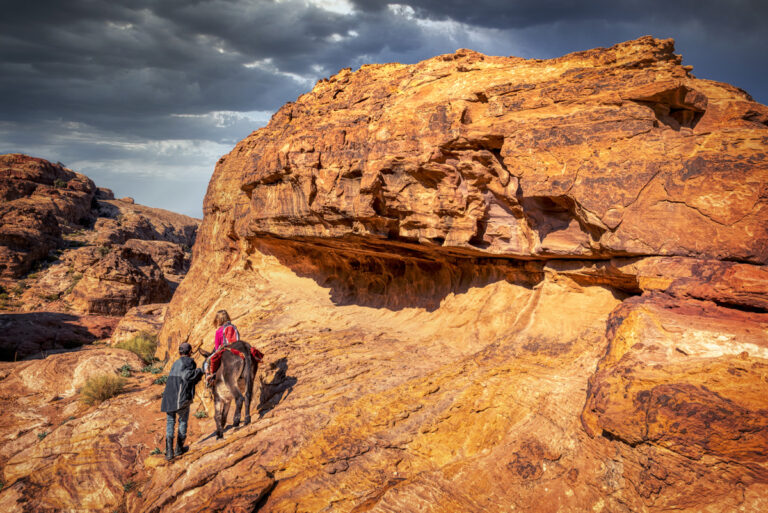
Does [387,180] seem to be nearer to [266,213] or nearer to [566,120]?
[566,120]

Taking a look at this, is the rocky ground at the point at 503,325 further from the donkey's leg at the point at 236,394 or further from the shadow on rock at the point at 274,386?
the donkey's leg at the point at 236,394

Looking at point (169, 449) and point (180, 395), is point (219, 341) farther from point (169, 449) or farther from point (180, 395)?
point (169, 449)

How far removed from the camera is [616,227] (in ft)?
17.1

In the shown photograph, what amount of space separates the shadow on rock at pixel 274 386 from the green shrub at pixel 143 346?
7475 millimetres

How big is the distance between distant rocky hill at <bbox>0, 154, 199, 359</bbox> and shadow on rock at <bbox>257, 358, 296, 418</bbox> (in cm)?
1284

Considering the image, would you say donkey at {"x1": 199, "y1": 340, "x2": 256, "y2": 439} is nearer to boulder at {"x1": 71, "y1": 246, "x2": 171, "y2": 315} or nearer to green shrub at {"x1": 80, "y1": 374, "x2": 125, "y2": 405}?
green shrub at {"x1": 80, "y1": 374, "x2": 125, "y2": 405}

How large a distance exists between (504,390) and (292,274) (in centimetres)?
737

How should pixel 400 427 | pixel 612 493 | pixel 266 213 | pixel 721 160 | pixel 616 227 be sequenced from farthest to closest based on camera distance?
pixel 266 213 → pixel 400 427 → pixel 616 227 → pixel 721 160 → pixel 612 493

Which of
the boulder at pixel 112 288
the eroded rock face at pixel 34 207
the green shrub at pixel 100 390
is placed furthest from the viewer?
the eroded rock face at pixel 34 207

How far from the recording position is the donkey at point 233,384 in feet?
20.4

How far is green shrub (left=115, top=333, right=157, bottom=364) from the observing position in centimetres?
1289

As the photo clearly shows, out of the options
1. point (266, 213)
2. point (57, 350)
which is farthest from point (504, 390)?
point (57, 350)

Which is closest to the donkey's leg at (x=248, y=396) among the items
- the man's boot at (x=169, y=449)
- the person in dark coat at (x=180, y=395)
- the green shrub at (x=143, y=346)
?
the person in dark coat at (x=180, y=395)

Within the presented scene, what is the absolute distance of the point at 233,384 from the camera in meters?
6.30
